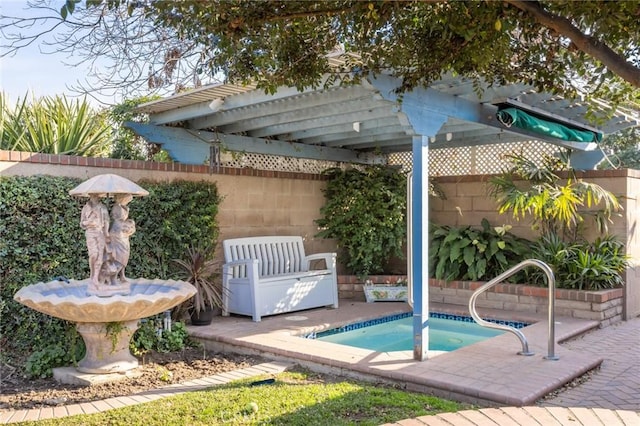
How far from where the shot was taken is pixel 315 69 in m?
4.16

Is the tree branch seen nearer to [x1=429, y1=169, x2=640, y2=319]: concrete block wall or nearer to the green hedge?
the green hedge

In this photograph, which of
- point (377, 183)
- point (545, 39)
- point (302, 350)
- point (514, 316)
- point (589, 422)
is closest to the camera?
point (589, 422)

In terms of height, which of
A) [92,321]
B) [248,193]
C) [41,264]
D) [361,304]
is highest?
[248,193]

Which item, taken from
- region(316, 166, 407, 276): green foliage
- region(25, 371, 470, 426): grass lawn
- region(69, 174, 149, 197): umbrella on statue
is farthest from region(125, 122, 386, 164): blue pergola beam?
region(25, 371, 470, 426): grass lawn

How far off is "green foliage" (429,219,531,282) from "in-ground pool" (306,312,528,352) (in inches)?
33.4

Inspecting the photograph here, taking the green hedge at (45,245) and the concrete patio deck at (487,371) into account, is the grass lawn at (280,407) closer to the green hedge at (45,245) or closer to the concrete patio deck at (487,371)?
the concrete patio deck at (487,371)

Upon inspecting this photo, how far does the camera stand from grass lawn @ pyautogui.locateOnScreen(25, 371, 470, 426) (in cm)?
363

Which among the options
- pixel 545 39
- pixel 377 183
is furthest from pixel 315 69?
pixel 377 183

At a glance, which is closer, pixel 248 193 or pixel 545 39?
pixel 545 39

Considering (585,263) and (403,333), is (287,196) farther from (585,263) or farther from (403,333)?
(585,263)

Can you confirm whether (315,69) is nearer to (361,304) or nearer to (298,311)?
(298,311)

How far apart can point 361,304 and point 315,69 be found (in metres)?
5.01

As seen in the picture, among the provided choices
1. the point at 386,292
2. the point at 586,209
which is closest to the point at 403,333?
the point at 386,292

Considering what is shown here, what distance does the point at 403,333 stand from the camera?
7.27 meters
